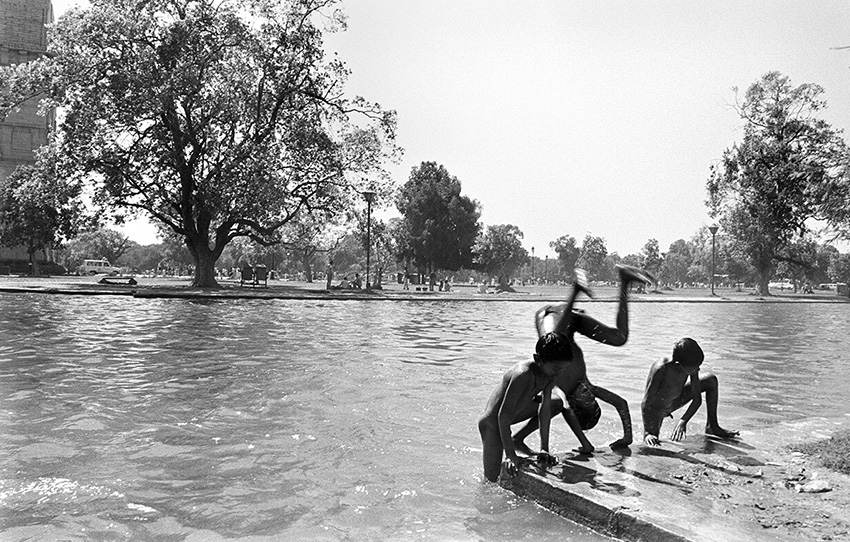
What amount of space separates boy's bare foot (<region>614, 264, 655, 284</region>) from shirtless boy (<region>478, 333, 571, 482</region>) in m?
1.05

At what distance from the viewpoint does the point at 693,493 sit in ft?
14.6

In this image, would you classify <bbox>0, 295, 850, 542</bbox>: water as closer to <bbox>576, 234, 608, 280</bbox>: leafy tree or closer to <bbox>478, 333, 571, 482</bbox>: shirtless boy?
<bbox>478, 333, 571, 482</bbox>: shirtless boy

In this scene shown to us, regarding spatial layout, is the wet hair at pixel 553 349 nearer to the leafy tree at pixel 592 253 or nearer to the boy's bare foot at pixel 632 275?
the boy's bare foot at pixel 632 275

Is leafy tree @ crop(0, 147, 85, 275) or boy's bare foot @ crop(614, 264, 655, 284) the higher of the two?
leafy tree @ crop(0, 147, 85, 275)

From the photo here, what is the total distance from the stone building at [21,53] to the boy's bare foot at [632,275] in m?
94.4

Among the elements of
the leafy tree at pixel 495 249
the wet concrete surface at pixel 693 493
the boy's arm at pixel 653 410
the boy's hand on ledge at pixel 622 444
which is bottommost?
the wet concrete surface at pixel 693 493

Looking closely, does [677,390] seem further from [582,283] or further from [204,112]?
[204,112]

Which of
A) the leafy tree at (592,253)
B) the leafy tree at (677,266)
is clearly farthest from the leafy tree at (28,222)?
the leafy tree at (677,266)

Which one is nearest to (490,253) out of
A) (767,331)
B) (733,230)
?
(733,230)

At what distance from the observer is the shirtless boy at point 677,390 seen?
6.05 meters

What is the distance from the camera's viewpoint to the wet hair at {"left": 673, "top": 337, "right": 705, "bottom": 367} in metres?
6.02

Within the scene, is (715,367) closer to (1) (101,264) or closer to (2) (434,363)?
(2) (434,363)

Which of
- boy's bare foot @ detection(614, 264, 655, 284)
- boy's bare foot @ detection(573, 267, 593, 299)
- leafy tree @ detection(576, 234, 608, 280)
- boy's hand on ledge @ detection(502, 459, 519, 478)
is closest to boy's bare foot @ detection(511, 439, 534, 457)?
boy's hand on ledge @ detection(502, 459, 519, 478)

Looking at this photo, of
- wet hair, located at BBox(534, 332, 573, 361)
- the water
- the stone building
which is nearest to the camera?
the water
